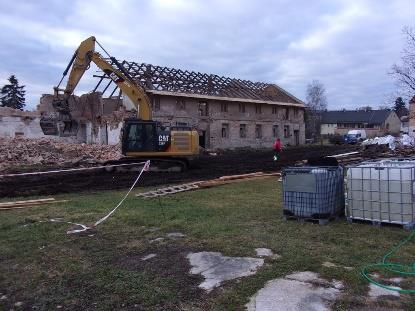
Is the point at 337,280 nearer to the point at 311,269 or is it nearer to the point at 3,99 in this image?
the point at 311,269

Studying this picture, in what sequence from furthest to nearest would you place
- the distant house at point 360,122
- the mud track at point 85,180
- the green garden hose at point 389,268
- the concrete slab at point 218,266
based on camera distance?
the distant house at point 360,122
the mud track at point 85,180
the concrete slab at point 218,266
the green garden hose at point 389,268

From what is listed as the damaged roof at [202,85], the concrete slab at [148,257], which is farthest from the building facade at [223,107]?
the concrete slab at [148,257]

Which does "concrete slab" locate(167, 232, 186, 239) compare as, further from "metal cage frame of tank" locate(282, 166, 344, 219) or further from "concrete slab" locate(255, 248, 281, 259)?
"metal cage frame of tank" locate(282, 166, 344, 219)

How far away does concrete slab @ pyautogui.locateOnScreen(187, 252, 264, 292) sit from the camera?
5918 mm

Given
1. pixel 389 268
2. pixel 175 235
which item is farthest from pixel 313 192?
pixel 389 268

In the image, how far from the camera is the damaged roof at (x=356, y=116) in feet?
339

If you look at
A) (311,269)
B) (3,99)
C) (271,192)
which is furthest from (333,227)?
(3,99)

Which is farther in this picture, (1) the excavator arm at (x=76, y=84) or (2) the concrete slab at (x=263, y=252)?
(1) the excavator arm at (x=76, y=84)

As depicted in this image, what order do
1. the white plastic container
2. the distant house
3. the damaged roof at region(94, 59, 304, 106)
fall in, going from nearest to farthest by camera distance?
the white plastic container
the damaged roof at region(94, 59, 304, 106)
the distant house

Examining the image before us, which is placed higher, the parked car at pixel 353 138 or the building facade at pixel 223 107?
the building facade at pixel 223 107

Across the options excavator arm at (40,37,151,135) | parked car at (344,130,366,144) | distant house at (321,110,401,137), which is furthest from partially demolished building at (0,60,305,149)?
distant house at (321,110,401,137)

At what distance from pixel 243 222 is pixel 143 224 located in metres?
2.10

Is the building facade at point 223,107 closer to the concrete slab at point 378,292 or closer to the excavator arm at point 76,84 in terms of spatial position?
the excavator arm at point 76,84

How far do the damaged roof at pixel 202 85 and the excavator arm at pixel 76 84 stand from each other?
1077 cm
